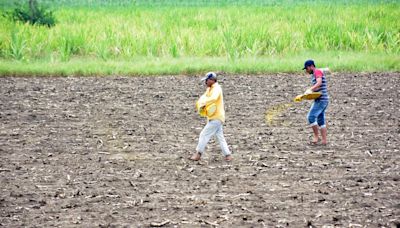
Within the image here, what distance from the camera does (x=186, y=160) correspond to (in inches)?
370

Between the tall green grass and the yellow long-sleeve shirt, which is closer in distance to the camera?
the yellow long-sleeve shirt

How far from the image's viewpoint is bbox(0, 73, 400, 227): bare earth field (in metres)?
7.31

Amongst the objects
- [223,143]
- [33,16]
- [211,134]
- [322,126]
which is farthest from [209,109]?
[33,16]

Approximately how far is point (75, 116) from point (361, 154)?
4563mm

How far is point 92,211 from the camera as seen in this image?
24.2 ft

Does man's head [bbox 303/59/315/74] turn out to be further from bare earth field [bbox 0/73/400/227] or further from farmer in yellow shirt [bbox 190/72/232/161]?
farmer in yellow shirt [bbox 190/72/232/161]

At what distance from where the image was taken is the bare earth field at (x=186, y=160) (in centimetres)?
731

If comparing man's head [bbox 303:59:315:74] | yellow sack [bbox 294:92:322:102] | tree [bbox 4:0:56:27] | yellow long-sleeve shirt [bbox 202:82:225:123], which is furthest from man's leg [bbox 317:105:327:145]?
tree [bbox 4:0:56:27]

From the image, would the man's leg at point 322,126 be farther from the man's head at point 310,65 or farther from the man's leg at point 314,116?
the man's head at point 310,65

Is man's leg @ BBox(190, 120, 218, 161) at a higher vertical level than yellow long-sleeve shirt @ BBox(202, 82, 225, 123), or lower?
lower

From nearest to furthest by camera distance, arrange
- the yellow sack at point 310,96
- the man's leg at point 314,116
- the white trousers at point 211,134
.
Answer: the white trousers at point 211,134, the yellow sack at point 310,96, the man's leg at point 314,116

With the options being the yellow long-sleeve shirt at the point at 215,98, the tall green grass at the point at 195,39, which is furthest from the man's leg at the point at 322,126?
the tall green grass at the point at 195,39

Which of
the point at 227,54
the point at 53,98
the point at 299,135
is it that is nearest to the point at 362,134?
the point at 299,135

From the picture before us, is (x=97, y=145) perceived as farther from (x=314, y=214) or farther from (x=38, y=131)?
(x=314, y=214)
